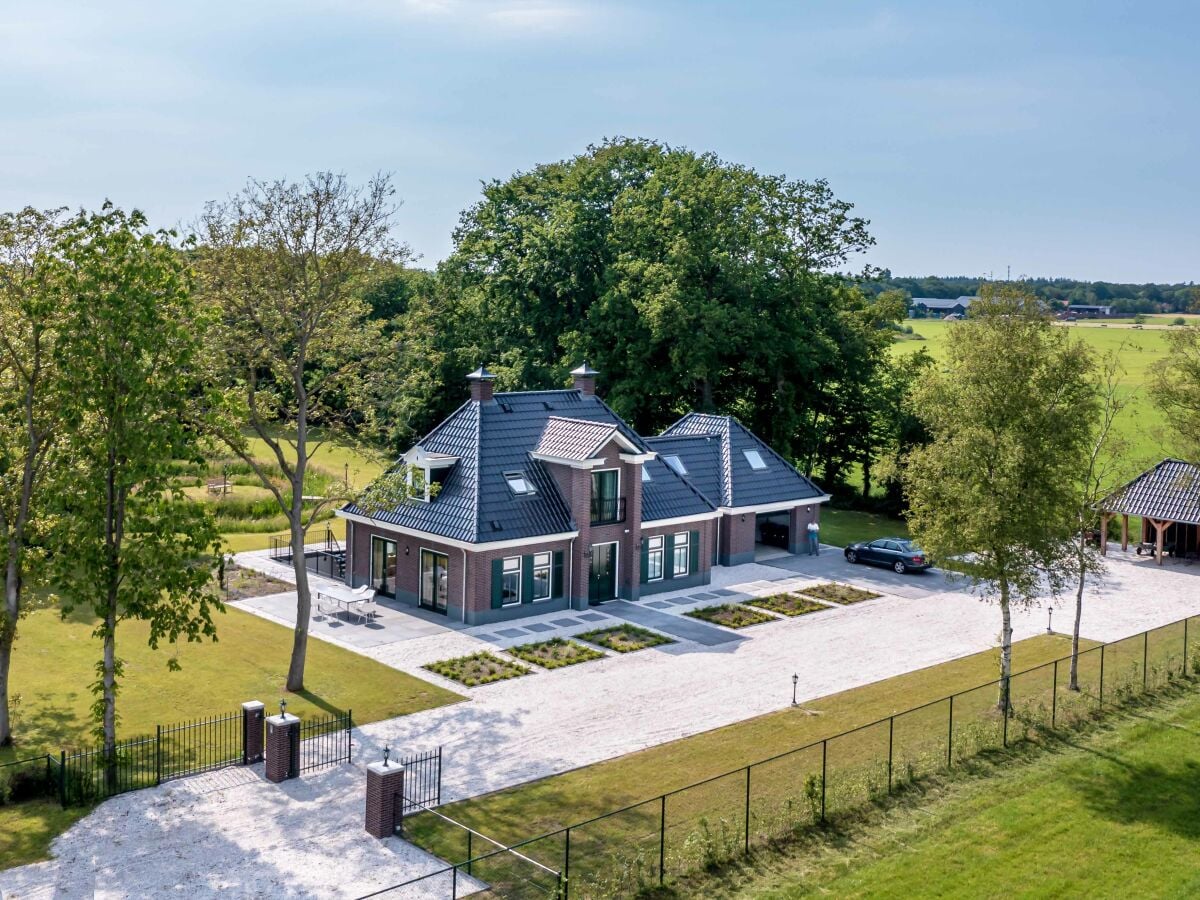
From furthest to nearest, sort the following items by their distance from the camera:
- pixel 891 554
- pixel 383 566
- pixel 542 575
Answer: pixel 891 554
pixel 383 566
pixel 542 575

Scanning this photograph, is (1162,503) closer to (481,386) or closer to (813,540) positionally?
(813,540)

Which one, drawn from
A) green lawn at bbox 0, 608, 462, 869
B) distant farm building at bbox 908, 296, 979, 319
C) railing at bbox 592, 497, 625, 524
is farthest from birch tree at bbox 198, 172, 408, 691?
distant farm building at bbox 908, 296, 979, 319

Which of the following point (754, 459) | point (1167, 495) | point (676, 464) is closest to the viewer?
point (676, 464)

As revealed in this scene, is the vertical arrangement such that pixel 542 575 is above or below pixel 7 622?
below

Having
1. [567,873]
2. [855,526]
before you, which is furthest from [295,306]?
[855,526]

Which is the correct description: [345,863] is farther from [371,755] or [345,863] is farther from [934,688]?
[934,688]

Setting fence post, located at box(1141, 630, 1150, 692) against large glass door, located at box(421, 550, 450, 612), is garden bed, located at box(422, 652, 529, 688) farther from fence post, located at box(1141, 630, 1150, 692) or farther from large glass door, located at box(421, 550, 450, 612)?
fence post, located at box(1141, 630, 1150, 692)

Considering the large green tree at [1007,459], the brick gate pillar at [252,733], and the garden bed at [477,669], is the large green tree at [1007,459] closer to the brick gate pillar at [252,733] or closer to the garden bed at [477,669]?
the garden bed at [477,669]

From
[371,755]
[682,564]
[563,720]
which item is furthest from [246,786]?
[682,564]
